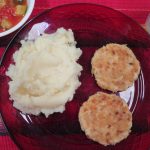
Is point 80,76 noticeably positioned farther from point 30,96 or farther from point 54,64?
point 30,96

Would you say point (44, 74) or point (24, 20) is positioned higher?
point (24, 20)

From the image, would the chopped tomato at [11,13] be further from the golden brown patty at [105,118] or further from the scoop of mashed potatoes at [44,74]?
the golden brown patty at [105,118]

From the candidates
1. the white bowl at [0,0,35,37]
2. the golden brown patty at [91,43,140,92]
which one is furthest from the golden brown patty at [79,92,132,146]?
the white bowl at [0,0,35,37]

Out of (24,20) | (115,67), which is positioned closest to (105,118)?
(115,67)

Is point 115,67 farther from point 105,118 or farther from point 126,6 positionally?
point 126,6

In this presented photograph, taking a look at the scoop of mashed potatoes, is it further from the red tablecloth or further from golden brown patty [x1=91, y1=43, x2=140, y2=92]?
the red tablecloth

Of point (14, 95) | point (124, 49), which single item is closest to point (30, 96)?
point (14, 95)
